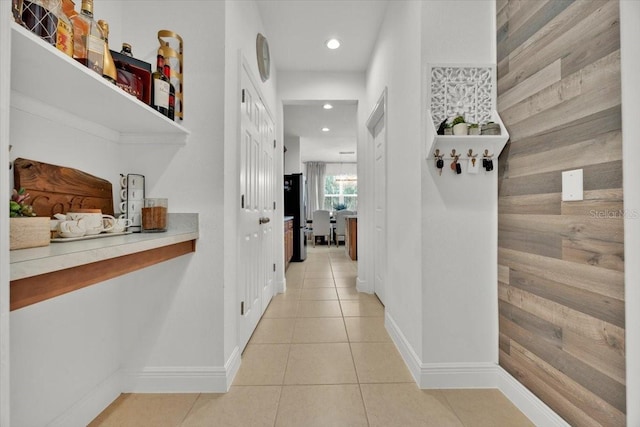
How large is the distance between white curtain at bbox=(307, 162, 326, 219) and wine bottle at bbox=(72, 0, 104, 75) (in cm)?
914

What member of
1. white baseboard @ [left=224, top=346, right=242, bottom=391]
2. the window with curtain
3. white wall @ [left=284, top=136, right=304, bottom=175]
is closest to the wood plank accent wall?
white baseboard @ [left=224, top=346, right=242, bottom=391]

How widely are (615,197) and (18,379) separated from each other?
2149 mm

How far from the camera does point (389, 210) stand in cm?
242

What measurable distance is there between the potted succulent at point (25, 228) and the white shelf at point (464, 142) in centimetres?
157

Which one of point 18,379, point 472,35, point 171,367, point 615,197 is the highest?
point 472,35

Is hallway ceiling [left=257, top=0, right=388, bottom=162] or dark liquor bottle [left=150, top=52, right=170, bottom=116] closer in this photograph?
dark liquor bottle [left=150, top=52, right=170, bottom=116]

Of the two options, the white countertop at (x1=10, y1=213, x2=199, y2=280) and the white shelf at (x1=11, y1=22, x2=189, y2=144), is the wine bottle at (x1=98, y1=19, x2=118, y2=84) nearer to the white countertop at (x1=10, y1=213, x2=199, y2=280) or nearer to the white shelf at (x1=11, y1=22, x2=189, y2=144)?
the white shelf at (x1=11, y1=22, x2=189, y2=144)

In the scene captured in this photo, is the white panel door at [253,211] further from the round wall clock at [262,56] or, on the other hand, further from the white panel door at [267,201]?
the round wall clock at [262,56]

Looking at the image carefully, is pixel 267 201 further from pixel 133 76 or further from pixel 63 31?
pixel 63 31

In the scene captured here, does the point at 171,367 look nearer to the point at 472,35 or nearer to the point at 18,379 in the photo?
the point at 18,379

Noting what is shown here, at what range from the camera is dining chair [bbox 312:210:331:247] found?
7840mm

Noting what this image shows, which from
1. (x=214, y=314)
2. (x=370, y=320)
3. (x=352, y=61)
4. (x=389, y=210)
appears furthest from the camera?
(x=352, y=61)

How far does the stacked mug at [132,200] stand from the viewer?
4.79ft

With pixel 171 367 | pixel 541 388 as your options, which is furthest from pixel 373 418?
pixel 171 367
